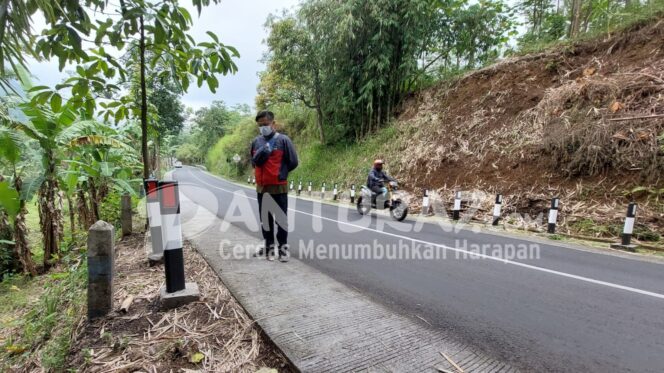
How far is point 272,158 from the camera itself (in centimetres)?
381

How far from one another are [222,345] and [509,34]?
18.4 metres

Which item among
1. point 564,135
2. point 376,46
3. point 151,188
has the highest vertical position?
point 376,46

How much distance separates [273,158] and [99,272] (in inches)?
79.1

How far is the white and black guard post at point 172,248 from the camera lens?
2521 millimetres

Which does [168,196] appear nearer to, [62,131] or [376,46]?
[62,131]

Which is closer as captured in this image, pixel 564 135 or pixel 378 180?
pixel 564 135

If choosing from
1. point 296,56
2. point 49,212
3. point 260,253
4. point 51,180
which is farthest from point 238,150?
point 260,253

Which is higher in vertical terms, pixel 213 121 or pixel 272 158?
pixel 213 121

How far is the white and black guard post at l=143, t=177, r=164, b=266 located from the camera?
2.61 metres

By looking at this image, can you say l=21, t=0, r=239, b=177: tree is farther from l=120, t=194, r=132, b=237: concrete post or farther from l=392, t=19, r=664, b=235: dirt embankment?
l=392, t=19, r=664, b=235: dirt embankment

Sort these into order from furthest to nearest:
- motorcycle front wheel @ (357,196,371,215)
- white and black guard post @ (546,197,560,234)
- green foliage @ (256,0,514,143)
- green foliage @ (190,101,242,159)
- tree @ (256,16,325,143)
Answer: green foliage @ (190,101,242,159) < tree @ (256,16,325,143) < green foliage @ (256,0,514,143) < motorcycle front wheel @ (357,196,371,215) < white and black guard post @ (546,197,560,234)

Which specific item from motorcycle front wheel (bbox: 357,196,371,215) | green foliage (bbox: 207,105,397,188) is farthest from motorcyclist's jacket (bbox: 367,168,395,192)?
green foliage (bbox: 207,105,397,188)

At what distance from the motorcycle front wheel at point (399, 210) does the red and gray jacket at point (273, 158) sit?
4938mm

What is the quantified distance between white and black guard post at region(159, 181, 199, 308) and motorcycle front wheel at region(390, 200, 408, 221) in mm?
6300
